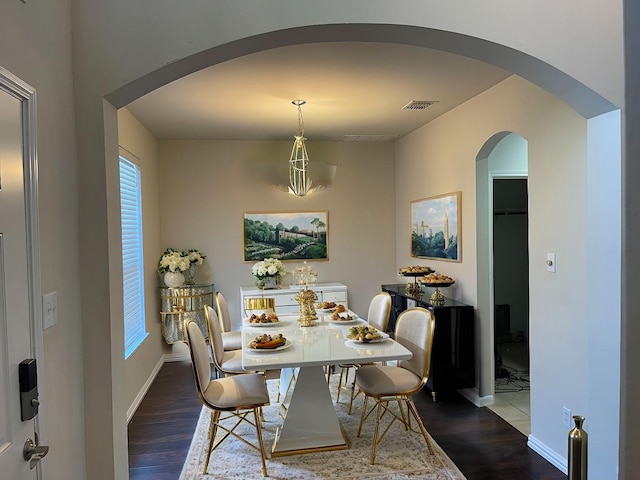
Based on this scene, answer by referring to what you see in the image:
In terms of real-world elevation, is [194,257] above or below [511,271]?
above

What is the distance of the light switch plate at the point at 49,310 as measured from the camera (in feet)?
4.58

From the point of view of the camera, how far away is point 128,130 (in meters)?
3.81

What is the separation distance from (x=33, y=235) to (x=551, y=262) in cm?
283

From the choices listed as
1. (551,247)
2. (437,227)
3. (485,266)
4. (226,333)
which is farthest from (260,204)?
(551,247)

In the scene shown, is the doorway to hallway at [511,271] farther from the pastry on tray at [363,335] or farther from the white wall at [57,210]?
the white wall at [57,210]

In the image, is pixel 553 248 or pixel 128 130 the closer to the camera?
pixel 553 248

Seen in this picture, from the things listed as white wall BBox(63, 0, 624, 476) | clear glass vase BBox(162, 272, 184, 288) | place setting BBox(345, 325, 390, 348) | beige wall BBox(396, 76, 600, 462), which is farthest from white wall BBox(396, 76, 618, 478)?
clear glass vase BBox(162, 272, 184, 288)

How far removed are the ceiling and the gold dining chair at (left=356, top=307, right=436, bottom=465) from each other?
5.64 feet

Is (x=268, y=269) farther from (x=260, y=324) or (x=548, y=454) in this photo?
(x=548, y=454)

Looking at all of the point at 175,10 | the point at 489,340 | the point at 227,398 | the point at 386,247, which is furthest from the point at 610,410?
the point at 386,247

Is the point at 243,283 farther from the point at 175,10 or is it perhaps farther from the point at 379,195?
the point at 175,10

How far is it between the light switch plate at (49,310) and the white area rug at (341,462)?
1633 millimetres

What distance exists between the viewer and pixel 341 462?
275 cm

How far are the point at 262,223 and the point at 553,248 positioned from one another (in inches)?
136
